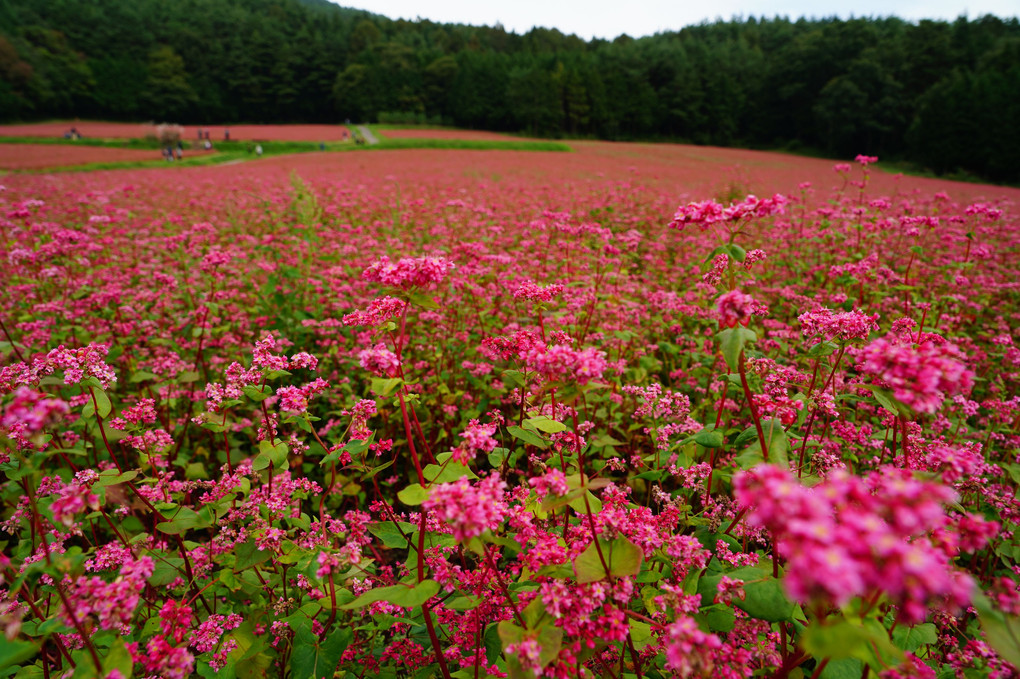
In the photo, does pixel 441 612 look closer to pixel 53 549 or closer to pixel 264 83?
pixel 53 549

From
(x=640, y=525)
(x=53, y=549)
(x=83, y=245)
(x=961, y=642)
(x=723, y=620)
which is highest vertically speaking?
(x=83, y=245)

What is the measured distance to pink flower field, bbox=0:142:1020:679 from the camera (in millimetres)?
1419

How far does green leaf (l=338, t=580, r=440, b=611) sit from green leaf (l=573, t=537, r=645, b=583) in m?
0.58

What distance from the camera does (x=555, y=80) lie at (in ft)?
226

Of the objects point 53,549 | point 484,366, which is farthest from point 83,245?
point 484,366

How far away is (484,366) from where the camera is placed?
4070 mm

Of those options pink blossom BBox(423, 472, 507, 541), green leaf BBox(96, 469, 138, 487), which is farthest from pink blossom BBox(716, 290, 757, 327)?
green leaf BBox(96, 469, 138, 487)

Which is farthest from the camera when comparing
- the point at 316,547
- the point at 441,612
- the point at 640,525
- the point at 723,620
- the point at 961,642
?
the point at 961,642

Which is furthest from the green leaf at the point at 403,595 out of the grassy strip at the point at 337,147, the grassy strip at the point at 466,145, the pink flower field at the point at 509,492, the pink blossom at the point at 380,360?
the grassy strip at the point at 466,145

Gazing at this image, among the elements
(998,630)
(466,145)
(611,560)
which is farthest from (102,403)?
(466,145)

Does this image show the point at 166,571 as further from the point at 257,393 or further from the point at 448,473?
the point at 448,473

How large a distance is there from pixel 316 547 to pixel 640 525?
1657 millimetres

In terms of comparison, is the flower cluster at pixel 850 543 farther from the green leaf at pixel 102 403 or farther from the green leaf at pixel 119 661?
the green leaf at pixel 102 403

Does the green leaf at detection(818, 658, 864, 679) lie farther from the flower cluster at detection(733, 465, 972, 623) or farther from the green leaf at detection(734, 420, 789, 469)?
the flower cluster at detection(733, 465, 972, 623)
